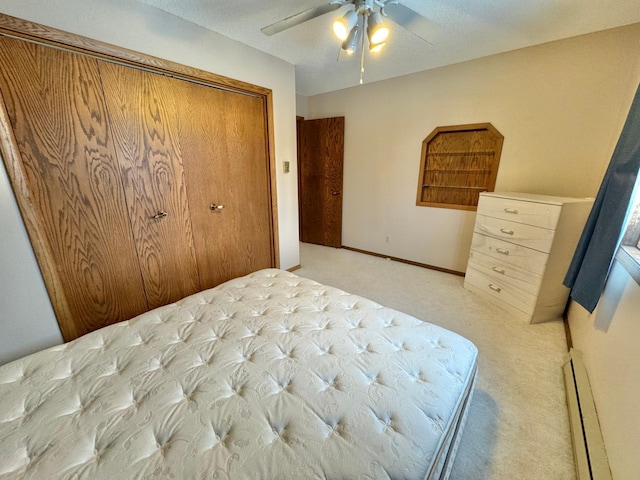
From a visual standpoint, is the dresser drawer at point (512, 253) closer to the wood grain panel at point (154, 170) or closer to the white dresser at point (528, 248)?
the white dresser at point (528, 248)

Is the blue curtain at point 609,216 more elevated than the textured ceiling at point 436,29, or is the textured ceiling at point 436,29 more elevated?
the textured ceiling at point 436,29

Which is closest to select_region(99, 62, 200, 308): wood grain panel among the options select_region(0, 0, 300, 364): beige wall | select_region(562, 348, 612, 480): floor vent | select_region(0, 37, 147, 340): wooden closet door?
select_region(0, 37, 147, 340): wooden closet door

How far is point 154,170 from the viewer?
1860mm

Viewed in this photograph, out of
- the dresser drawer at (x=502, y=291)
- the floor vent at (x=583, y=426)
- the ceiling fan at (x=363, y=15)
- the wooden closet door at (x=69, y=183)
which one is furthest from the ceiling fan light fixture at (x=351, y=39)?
the floor vent at (x=583, y=426)

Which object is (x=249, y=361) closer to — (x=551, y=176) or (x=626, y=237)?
(x=626, y=237)

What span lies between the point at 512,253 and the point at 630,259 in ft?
2.97

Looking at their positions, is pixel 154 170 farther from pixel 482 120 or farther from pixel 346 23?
pixel 482 120

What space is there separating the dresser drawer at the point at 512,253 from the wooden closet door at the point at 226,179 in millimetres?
2218

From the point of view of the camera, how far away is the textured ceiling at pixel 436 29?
1678 mm

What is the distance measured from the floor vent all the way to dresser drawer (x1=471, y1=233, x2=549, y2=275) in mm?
693

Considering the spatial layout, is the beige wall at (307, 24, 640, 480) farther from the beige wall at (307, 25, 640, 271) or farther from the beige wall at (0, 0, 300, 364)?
the beige wall at (0, 0, 300, 364)

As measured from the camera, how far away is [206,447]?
2.46 ft

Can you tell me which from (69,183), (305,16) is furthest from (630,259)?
(69,183)

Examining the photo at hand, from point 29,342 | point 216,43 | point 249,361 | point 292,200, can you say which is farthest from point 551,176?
point 29,342
